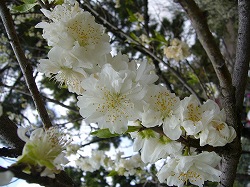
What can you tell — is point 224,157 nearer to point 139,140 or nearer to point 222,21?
point 139,140

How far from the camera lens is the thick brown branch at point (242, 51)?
41.1 inches

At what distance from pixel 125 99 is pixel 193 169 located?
30 cm

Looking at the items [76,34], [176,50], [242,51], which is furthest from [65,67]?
[176,50]

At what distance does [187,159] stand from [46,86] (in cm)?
309


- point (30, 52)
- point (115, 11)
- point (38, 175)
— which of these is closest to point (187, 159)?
point (38, 175)

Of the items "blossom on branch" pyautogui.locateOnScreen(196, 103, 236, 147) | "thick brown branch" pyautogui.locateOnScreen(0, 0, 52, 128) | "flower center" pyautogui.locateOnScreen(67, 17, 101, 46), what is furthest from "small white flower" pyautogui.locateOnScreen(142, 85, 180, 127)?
"thick brown branch" pyautogui.locateOnScreen(0, 0, 52, 128)

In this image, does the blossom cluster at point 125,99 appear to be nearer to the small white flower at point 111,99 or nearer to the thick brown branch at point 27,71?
the small white flower at point 111,99

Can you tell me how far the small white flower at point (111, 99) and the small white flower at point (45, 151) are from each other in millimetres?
118

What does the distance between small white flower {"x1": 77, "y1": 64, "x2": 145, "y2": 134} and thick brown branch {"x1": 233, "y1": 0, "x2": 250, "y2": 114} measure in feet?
Answer: 1.34

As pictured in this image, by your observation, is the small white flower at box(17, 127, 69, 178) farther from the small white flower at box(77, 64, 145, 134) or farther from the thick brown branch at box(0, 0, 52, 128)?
the thick brown branch at box(0, 0, 52, 128)

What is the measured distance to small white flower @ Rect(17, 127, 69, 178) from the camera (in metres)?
0.62

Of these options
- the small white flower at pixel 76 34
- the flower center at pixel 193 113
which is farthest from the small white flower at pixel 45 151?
the flower center at pixel 193 113

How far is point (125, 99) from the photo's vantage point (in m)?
0.85

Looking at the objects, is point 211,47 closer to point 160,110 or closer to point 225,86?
point 225,86
